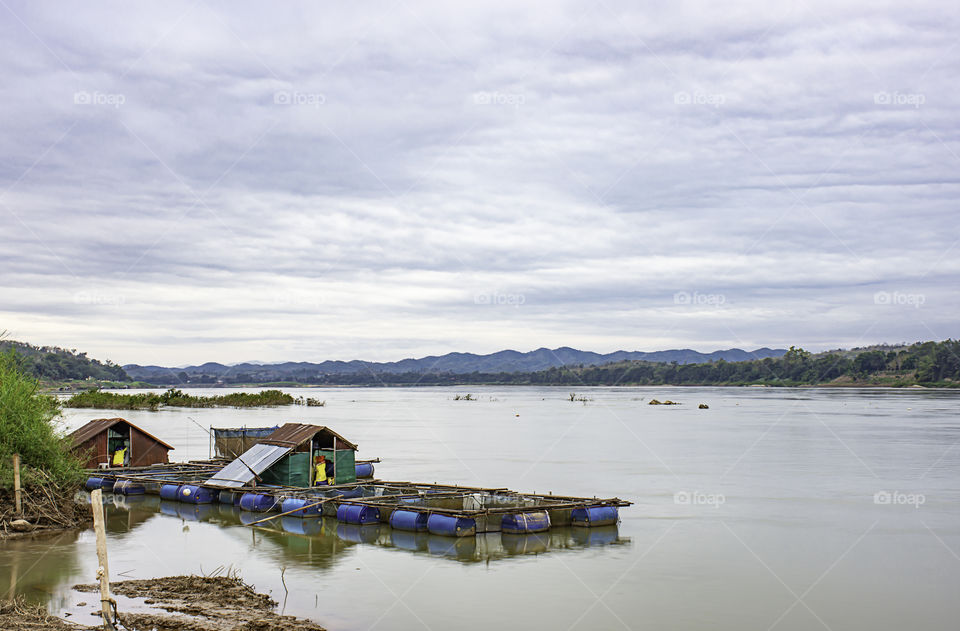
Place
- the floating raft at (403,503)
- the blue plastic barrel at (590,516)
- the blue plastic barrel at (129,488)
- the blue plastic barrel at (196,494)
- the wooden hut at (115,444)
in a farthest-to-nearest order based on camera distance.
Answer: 1. the wooden hut at (115,444)
2. the blue plastic barrel at (129,488)
3. the blue plastic barrel at (196,494)
4. the blue plastic barrel at (590,516)
5. the floating raft at (403,503)

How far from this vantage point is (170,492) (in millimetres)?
26406

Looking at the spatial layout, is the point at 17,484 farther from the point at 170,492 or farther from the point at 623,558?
the point at 623,558

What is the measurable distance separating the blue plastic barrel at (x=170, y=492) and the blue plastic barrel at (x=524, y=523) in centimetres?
1110

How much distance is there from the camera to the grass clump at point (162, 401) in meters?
86.8

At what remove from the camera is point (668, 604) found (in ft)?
50.5

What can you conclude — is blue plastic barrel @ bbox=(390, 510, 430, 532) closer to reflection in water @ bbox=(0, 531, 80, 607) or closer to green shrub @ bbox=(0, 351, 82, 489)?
reflection in water @ bbox=(0, 531, 80, 607)

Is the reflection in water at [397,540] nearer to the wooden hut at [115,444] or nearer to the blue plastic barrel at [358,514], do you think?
the blue plastic barrel at [358,514]

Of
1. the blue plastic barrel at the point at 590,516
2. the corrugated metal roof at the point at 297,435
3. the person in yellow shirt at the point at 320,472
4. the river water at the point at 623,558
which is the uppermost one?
the corrugated metal roof at the point at 297,435

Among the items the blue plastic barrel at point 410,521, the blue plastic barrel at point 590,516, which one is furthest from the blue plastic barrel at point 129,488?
the blue plastic barrel at point 590,516

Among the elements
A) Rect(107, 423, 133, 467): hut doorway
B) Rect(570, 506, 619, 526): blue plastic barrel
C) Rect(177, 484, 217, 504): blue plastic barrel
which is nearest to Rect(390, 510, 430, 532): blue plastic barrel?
Rect(570, 506, 619, 526): blue plastic barrel

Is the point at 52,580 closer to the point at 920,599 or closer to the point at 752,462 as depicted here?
the point at 920,599

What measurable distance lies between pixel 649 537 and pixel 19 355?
17.7 m

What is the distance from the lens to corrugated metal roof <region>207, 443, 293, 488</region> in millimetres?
25672

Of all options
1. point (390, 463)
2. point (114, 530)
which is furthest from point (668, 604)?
point (390, 463)
